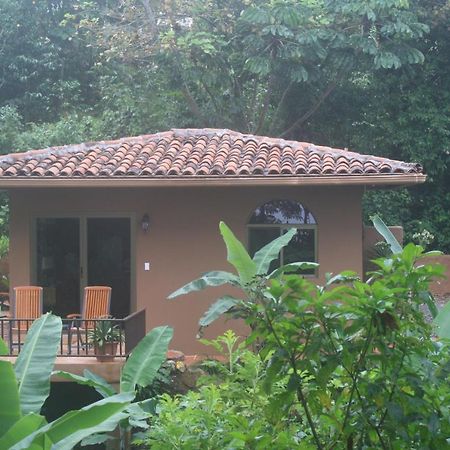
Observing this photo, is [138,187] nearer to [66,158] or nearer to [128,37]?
[66,158]

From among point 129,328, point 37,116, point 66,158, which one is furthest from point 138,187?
point 37,116

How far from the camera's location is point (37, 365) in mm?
5332

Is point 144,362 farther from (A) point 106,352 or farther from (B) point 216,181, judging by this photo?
(B) point 216,181

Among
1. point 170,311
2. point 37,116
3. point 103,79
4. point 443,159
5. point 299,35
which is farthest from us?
point 37,116

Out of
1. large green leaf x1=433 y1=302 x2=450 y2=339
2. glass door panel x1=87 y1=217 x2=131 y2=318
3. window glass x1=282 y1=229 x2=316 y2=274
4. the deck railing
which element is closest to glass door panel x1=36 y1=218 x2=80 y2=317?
glass door panel x1=87 y1=217 x2=131 y2=318

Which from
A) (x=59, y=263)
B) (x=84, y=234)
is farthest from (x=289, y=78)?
(x=59, y=263)

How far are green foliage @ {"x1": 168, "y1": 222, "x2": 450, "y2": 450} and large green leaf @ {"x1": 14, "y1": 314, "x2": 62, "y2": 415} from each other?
1.99 meters

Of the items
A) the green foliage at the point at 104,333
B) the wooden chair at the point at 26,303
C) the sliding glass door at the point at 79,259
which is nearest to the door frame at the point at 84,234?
the sliding glass door at the point at 79,259

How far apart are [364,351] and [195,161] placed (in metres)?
9.40

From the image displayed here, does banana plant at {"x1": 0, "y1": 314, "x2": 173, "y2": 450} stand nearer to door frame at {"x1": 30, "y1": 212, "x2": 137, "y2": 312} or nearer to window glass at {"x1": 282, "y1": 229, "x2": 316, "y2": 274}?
window glass at {"x1": 282, "y1": 229, "x2": 316, "y2": 274}

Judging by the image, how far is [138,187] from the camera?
12.3 metres

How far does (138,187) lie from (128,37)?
10.5 meters

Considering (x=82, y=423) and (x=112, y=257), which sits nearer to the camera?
(x=82, y=423)

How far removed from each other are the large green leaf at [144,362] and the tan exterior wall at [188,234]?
18.8 ft
